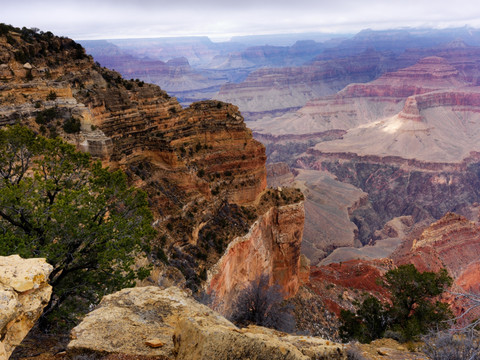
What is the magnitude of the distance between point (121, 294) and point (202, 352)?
465 centimetres

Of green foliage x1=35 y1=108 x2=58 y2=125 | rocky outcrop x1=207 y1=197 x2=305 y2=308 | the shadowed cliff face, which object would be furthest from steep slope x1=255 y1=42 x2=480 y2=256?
green foliage x1=35 y1=108 x2=58 y2=125

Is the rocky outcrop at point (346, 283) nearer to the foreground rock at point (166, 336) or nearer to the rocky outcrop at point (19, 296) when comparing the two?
the foreground rock at point (166, 336)

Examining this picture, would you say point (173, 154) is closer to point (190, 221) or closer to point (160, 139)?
point (160, 139)

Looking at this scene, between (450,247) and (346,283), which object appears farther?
(450,247)

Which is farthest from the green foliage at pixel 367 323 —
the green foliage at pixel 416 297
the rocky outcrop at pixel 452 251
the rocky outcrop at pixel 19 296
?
the rocky outcrop at pixel 452 251

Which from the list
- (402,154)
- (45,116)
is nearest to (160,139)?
(45,116)

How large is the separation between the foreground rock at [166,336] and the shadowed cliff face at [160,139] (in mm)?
10763

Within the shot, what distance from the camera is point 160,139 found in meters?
28.0

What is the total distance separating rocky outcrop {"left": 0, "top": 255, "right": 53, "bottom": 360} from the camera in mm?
6926

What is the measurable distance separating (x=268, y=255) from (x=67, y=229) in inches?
894

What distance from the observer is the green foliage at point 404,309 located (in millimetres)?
19469

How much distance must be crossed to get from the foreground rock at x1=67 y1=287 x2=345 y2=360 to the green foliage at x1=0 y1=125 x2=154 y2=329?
2680 mm

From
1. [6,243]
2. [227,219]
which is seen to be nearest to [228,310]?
[227,219]

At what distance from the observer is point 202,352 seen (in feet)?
22.6
